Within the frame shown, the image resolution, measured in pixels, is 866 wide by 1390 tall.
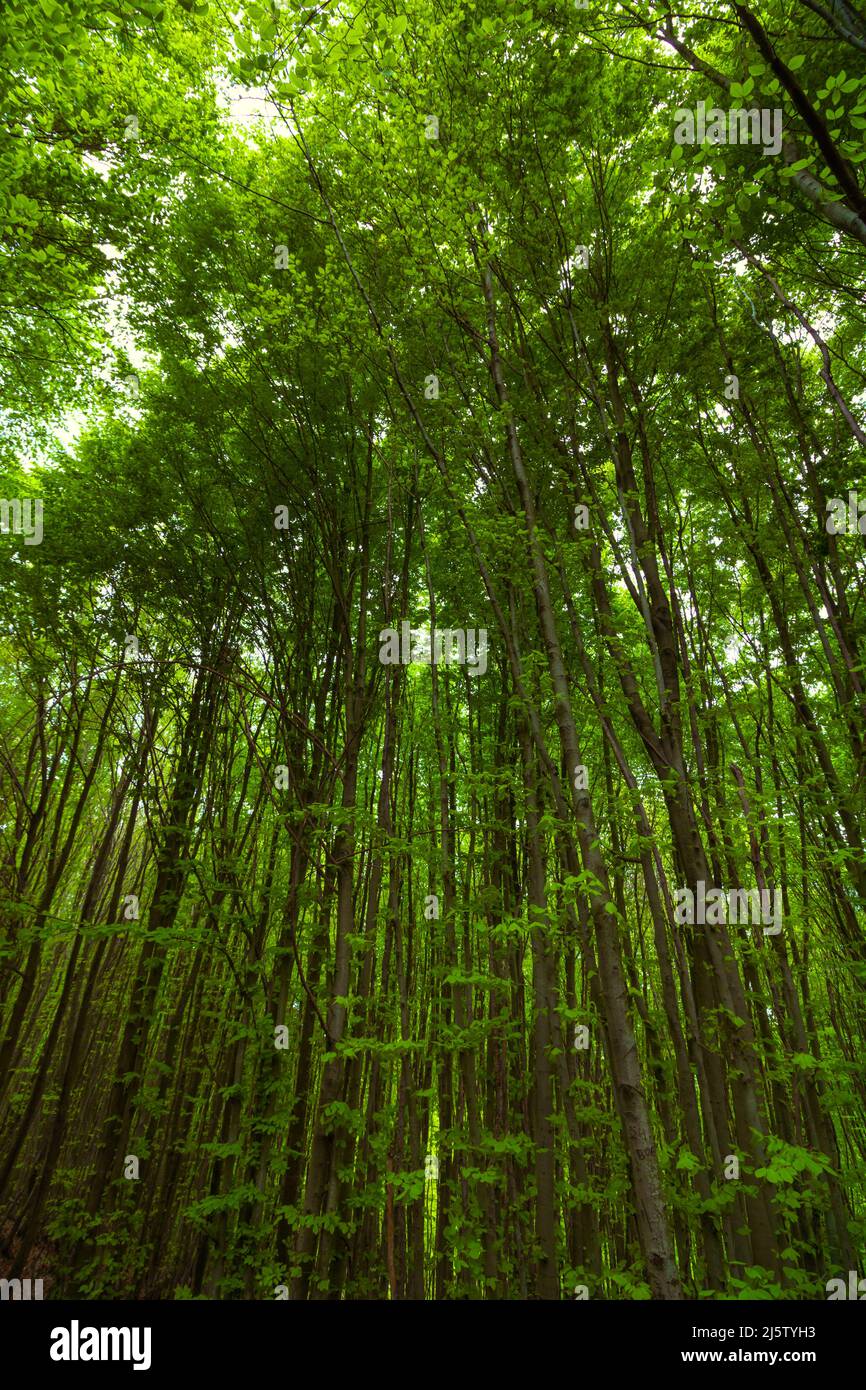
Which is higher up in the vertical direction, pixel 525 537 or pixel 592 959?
pixel 525 537

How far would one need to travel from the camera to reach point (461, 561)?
22.3 ft

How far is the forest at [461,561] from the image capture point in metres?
3.86

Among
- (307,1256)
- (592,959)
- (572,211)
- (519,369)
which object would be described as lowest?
(307,1256)

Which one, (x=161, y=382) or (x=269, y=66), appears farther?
(x=161, y=382)

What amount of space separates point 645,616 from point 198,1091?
28.6 ft

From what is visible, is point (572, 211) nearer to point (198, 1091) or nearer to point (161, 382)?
point (161, 382)

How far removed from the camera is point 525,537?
438cm

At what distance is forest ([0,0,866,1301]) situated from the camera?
152 inches
